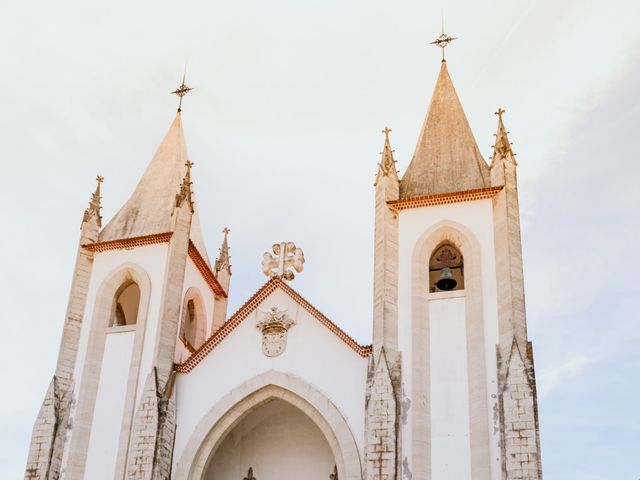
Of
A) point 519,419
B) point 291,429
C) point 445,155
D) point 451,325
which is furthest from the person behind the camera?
point 445,155

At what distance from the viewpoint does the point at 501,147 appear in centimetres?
2072

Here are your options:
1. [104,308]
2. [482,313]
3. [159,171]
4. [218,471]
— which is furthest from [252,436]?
[159,171]

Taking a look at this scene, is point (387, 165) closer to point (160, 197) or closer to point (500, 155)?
point (500, 155)

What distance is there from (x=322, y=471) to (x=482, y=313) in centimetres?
513

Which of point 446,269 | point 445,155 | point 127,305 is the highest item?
point 445,155

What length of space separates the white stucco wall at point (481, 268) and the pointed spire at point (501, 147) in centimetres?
114

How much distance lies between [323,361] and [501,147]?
20.7ft

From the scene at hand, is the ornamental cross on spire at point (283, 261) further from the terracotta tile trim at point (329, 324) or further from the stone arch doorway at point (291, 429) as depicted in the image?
the stone arch doorway at point (291, 429)

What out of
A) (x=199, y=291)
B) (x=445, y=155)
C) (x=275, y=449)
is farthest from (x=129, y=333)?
(x=445, y=155)

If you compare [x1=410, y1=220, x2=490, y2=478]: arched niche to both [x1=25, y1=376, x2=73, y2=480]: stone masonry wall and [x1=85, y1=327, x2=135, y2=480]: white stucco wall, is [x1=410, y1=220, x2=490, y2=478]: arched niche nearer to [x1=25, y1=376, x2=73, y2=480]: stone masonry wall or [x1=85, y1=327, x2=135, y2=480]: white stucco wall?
[x1=85, y1=327, x2=135, y2=480]: white stucco wall

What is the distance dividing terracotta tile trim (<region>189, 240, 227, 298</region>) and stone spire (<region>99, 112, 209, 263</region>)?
0.67 meters

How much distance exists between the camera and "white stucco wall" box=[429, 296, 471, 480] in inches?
683

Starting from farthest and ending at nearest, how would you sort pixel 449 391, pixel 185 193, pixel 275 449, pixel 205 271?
pixel 205 271 → pixel 185 193 → pixel 275 449 → pixel 449 391

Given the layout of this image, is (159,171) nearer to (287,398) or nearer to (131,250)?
(131,250)
